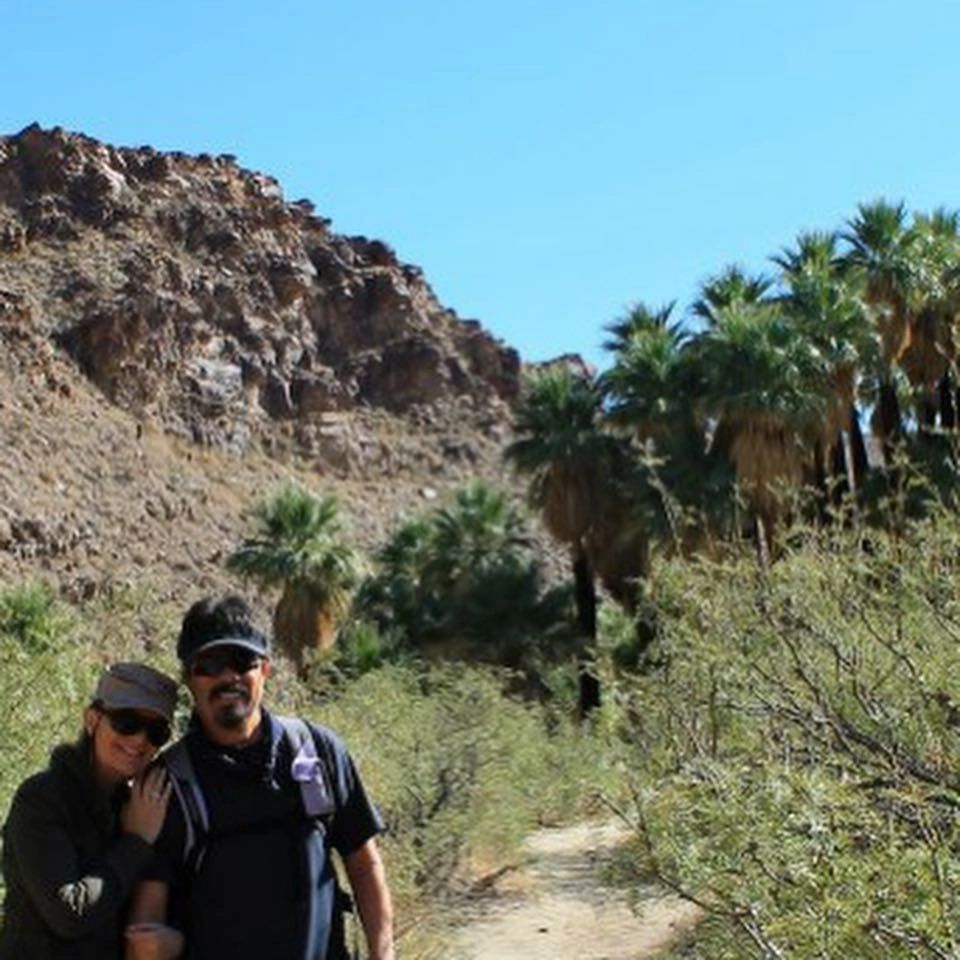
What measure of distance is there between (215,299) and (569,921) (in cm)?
5607

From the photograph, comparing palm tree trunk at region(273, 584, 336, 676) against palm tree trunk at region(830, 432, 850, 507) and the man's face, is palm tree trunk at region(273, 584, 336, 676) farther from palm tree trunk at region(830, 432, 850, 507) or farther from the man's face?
the man's face

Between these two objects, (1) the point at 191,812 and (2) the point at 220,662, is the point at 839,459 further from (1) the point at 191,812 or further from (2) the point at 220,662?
(1) the point at 191,812

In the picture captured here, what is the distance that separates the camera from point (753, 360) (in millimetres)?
24469

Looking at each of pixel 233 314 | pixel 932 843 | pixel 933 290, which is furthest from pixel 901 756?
pixel 233 314

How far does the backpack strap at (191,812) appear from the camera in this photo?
3691 mm

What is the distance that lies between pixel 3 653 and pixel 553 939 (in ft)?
16.4

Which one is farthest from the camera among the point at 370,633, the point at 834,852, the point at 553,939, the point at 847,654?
the point at 370,633

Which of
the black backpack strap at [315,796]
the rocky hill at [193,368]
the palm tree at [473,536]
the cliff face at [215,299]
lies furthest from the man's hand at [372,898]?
the cliff face at [215,299]

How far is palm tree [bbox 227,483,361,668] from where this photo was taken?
3039 cm

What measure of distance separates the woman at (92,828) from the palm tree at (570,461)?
2374 centimetres

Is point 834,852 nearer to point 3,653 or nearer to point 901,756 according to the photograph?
point 901,756

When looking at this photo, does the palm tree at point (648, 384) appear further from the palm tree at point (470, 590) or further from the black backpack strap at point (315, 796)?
the black backpack strap at point (315, 796)

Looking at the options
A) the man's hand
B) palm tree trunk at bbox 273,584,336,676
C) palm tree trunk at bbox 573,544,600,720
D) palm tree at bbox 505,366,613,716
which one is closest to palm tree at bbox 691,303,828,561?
palm tree at bbox 505,366,613,716

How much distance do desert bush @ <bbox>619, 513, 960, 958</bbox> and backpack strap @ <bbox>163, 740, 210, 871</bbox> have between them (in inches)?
52.2
